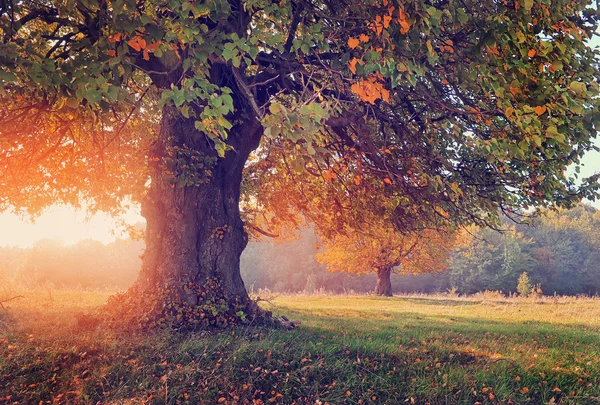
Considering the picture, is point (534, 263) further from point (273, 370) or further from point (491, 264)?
point (273, 370)

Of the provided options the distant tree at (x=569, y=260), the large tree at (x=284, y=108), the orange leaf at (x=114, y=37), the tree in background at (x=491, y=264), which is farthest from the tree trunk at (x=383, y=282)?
the distant tree at (x=569, y=260)

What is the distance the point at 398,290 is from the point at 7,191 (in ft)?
193

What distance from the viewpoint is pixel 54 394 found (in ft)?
17.4

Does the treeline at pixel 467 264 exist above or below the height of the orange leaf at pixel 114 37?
below

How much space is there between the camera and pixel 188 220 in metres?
8.60

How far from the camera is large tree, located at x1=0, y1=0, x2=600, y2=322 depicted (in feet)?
16.8

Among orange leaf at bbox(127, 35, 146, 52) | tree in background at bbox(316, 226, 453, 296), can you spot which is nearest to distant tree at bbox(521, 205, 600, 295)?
tree in background at bbox(316, 226, 453, 296)

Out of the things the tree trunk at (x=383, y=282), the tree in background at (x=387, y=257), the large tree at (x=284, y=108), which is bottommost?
the tree trunk at (x=383, y=282)

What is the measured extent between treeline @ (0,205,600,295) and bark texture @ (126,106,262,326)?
40.5 metres

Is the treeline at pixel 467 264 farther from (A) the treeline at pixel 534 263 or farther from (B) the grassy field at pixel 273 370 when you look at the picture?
(B) the grassy field at pixel 273 370

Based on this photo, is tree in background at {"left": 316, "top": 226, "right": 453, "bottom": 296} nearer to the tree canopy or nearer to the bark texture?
the tree canopy

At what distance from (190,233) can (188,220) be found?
0.93ft

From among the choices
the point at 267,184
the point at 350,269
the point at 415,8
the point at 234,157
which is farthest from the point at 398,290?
the point at 415,8

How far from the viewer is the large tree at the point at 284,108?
5117mm
